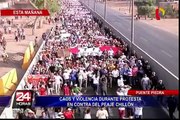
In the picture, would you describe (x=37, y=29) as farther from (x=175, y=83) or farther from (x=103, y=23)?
(x=175, y=83)

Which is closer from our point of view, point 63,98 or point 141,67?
point 63,98

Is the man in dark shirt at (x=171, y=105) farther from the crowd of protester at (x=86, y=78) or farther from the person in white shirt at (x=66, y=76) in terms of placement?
the person in white shirt at (x=66, y=76)

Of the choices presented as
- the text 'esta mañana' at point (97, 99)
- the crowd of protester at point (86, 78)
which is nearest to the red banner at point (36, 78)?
the crowd of protester at point (86, 78)

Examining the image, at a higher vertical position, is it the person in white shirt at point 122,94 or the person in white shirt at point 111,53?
the person in white shirt at point 111,53

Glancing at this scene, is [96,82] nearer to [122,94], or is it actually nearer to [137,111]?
[122,94]

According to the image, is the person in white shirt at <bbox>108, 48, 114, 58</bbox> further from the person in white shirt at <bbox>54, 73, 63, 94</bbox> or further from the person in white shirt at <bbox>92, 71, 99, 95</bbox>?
the person in white shirt at <bbox>54, 73, 63, 94</bbox>

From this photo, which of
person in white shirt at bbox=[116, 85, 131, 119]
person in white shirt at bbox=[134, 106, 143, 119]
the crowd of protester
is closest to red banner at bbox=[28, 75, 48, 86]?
the crowd of protester

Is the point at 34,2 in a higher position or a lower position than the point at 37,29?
higher

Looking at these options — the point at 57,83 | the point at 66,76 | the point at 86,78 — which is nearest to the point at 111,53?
the point at 86,78

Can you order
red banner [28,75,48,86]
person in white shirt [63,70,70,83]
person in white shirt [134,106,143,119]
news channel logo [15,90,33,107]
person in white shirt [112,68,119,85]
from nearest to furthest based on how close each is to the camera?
news channel logo [15,90,33,107] → person in white shirt [134,106,143,119] → red banner [28,75,48,86] → person in white shirt [63,70,70,83] → person in white shirt [112,68,119,85]

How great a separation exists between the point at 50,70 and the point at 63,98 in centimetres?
720

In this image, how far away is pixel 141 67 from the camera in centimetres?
1942

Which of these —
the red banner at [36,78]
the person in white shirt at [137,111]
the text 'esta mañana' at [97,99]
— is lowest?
the person in white shirt at [137,111]

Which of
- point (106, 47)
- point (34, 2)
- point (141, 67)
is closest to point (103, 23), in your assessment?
point (34, 2)
